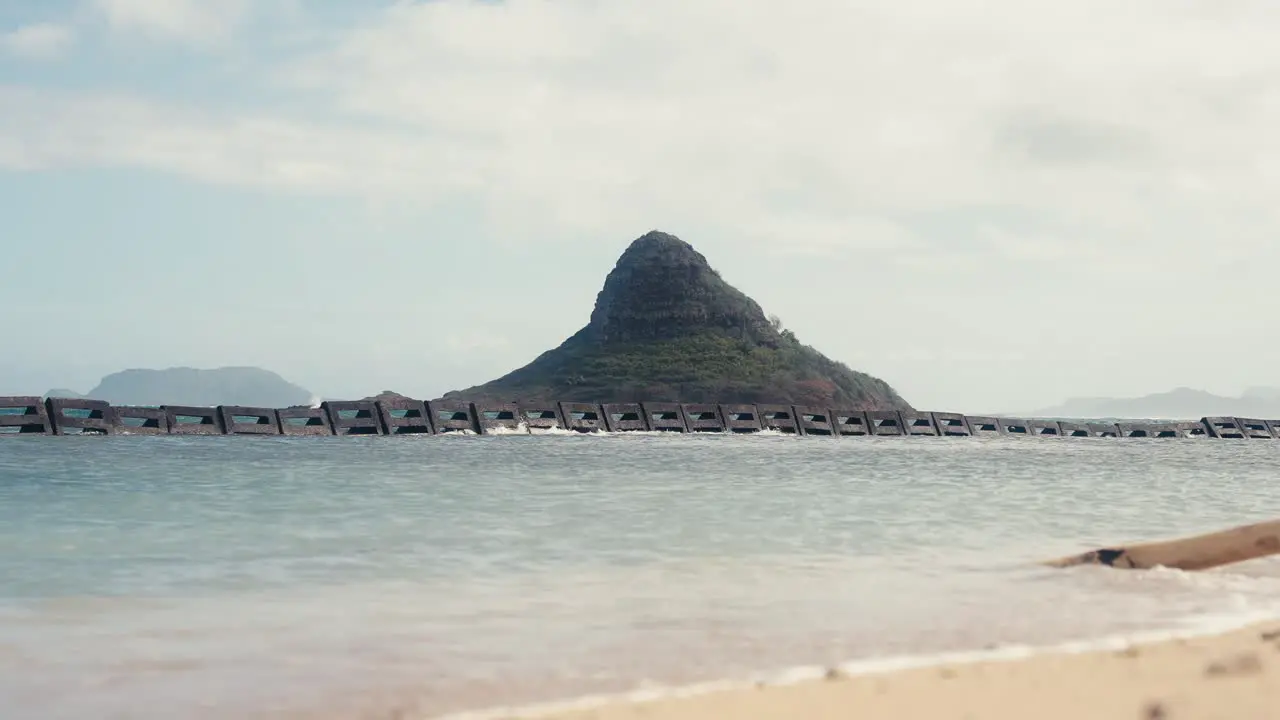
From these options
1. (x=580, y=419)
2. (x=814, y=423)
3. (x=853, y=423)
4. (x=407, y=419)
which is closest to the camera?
(x=407, y=419)

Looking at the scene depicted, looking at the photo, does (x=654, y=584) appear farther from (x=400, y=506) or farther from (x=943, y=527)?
(x=400, y=506)

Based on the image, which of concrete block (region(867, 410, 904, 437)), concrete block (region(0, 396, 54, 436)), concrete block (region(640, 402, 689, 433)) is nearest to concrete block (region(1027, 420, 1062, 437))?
concrete block (region(867, 410, 904, 437))

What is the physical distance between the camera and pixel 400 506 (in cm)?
1396

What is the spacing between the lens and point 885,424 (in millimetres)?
57469

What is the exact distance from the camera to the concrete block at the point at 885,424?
55688 mm

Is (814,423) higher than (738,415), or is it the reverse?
(738,415)

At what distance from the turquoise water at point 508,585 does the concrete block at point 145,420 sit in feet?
56.7

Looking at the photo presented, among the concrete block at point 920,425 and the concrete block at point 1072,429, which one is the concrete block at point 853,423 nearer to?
the concrete block at point 920,425

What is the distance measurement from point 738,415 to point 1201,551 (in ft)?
136

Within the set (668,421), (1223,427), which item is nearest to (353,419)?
(668,421)

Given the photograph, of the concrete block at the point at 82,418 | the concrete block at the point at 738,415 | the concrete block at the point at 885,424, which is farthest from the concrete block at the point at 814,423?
the concrete block at the point at 82,418

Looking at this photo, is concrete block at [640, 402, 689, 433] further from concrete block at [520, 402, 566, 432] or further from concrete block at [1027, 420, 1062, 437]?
concrete block at [1027, 420, 1062, 437]

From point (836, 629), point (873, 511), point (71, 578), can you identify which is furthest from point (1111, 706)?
point (873, 511)

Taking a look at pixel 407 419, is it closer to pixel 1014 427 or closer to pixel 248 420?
pixel 248 420
